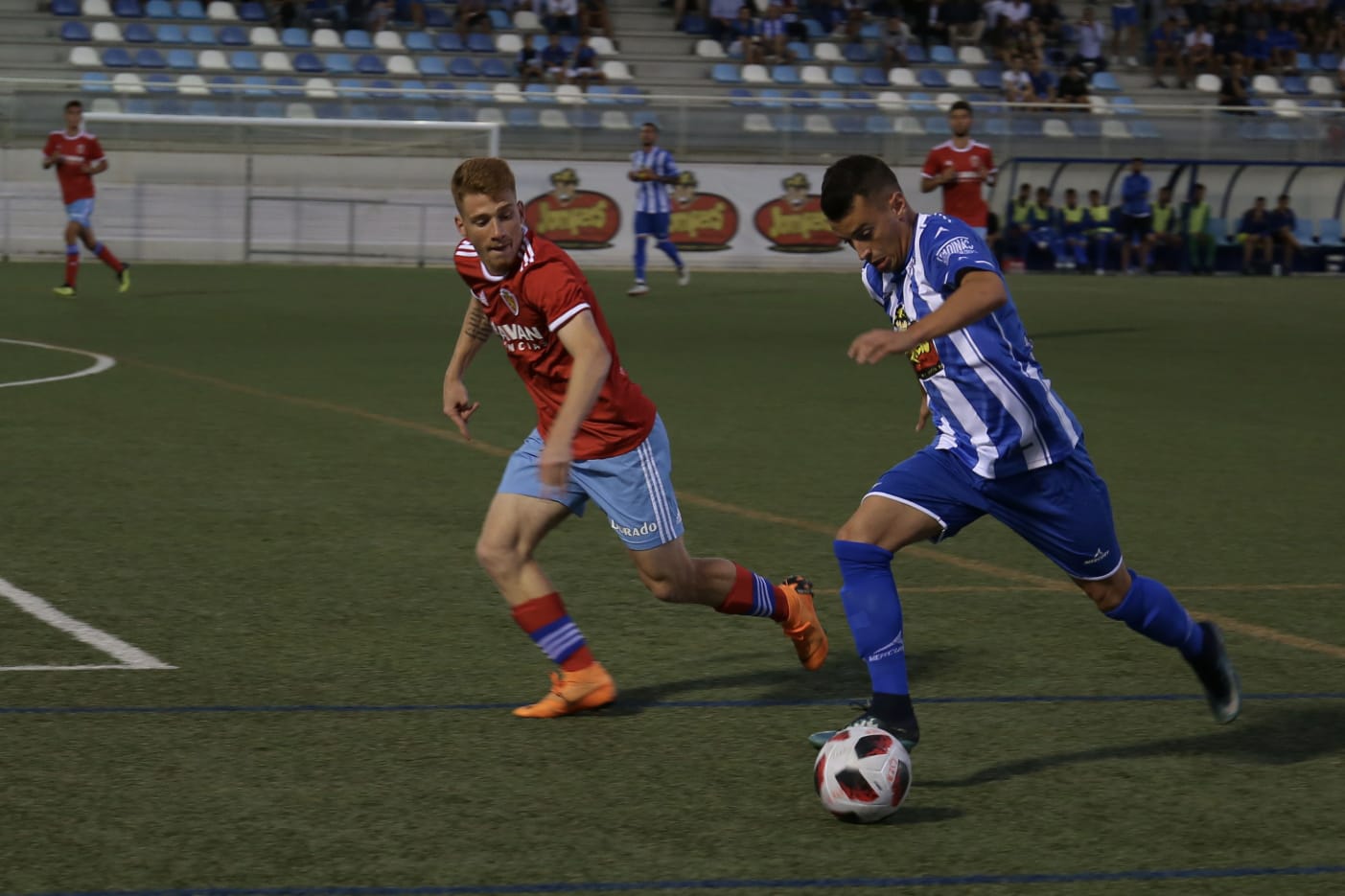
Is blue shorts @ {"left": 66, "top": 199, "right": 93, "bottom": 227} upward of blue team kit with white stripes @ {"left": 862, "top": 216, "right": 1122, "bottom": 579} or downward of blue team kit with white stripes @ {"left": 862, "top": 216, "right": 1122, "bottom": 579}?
Result: downward

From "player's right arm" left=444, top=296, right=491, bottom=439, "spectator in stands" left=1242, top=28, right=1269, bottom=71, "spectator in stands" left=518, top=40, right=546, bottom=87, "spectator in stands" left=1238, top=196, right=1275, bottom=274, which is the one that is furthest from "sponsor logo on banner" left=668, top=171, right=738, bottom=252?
"player's right arm" left=444, top=296, right=491, bottom=439

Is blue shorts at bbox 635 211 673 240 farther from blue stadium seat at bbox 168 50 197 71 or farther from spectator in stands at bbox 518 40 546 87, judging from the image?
blue stadium seat at bbox 168 50 197 71

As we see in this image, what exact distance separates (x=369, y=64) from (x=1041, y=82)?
12.5m

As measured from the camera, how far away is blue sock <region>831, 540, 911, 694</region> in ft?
15.0

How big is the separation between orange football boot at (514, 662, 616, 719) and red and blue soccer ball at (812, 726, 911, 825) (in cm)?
103

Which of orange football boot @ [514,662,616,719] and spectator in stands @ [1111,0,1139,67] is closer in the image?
orange football boot @ [514,662,616,719]

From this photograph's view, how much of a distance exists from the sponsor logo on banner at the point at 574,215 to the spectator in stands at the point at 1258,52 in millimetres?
16535

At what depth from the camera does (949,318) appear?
4.32 m

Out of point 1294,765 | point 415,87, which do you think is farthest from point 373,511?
point 415,87

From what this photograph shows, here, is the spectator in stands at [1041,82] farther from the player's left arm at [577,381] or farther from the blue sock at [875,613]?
the blue sock at [875,613]

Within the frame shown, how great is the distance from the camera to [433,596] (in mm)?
6906

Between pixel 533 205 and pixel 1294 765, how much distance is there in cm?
2249

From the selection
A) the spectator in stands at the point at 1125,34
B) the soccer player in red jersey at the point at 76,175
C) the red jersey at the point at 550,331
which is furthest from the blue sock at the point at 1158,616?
the spectator in stands at the point at 1125,34

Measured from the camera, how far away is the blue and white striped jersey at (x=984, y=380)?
464cm
